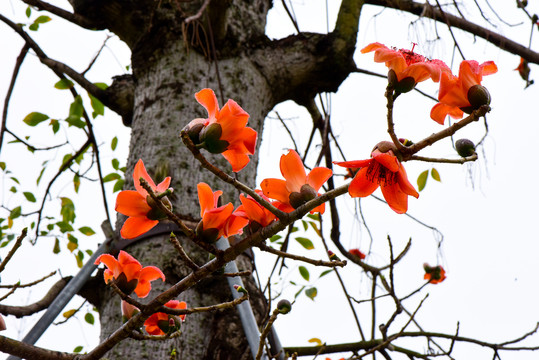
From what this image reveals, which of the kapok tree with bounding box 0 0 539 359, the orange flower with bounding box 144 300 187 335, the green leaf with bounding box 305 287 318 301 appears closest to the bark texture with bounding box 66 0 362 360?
the kapok tree with bounding box 0 0 539 359

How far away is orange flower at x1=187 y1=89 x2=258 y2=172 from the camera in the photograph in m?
0.69

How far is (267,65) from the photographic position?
2.00 meters

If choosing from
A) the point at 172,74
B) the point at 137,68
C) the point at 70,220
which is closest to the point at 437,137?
the point at 172,74

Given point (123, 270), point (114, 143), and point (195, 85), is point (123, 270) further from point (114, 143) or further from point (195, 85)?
point (114, 143)

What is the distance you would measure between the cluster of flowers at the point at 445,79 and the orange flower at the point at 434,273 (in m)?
1.76

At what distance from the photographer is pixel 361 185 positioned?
67 centimetres

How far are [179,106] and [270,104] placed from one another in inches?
16.3

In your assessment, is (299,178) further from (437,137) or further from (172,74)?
(172,74)

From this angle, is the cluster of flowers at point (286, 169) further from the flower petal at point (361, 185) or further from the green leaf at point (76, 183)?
the green leaf at point (76, 183)

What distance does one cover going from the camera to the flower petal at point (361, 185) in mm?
658

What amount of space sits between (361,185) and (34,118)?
1.89 metres

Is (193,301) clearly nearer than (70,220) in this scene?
Yes

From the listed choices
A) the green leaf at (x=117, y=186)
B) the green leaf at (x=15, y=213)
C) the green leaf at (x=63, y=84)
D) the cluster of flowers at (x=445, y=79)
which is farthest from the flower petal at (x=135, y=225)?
the green leaf at (x=15, y=213)

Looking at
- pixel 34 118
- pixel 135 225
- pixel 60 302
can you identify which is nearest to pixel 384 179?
pixel 135 225
